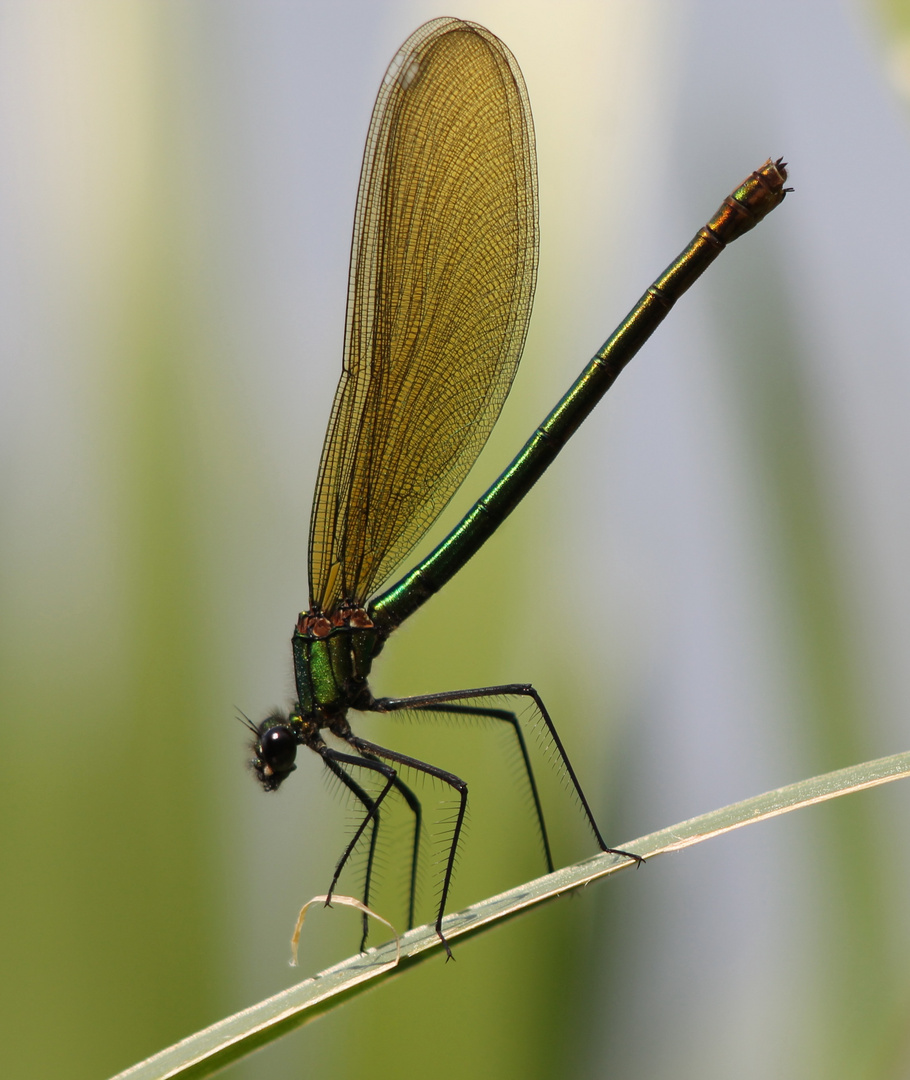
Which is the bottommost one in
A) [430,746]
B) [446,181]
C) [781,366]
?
[430,746]

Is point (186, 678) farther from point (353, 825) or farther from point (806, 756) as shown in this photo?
point (806, 756)

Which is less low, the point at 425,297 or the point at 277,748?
the point at 425,297

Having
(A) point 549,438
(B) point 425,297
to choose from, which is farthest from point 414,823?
(B) point 425,297

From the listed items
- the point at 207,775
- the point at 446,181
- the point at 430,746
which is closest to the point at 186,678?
the point at 207,775

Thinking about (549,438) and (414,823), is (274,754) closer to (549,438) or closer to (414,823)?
(414,823)

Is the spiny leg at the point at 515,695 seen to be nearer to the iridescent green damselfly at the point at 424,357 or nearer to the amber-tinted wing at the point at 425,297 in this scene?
the iridescent green damselfly at the point at 424,357
